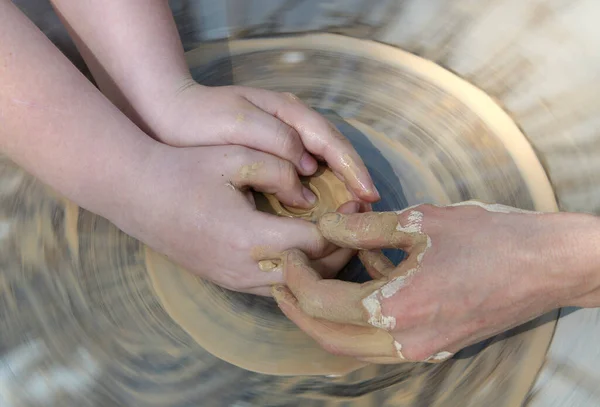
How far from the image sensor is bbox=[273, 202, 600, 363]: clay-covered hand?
0.71 m

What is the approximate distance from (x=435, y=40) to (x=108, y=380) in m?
0.96

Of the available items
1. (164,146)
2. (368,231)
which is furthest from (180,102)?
(368,231)

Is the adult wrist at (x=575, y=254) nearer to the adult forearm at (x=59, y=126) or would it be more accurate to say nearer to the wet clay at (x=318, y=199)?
the wet clay at (x=318, y=199)

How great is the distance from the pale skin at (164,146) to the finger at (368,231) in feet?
0.18

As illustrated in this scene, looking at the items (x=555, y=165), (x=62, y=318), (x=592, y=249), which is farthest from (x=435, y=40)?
(x=62, y=318)

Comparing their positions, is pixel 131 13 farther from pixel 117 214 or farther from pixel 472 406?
pixel 472 406

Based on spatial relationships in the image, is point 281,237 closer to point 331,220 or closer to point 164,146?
point 331,220

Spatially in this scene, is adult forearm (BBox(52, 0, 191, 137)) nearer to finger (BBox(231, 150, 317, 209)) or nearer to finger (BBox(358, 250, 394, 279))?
finger (BBox(231, 150, 317, 209))

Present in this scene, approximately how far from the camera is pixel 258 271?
2.76ft

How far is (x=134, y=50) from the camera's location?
3.10 ft

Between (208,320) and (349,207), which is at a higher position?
(349,207)

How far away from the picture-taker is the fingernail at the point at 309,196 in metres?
0.93

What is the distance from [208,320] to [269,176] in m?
0.26

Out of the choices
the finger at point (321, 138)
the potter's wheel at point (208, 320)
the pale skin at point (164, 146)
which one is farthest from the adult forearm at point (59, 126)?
the finger at point (321, 138)
